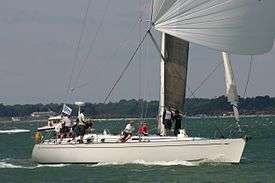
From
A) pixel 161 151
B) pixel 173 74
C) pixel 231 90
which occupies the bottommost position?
pixel 161 151

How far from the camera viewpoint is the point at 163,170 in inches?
1265

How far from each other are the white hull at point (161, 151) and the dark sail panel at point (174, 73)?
2.56 meters

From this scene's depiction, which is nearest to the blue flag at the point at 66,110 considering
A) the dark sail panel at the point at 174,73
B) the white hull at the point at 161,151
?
the white hull at the point at 161,151

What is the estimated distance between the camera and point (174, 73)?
115ft

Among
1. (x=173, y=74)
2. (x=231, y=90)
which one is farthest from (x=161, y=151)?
(x=173, y=74)

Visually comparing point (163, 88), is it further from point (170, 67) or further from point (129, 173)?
point (129, 173)

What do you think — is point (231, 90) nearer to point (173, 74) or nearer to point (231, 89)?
point (231, 89)

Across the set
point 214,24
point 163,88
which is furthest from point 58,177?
point 214,24

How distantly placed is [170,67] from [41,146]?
620cm

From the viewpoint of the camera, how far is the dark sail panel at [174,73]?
34.8 metres

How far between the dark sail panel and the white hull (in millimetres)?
2562

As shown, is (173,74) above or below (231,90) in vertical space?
above

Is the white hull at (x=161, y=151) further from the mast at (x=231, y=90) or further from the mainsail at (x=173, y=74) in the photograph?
the mainsail at (x=173, y=74)

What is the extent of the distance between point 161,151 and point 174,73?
3810 mm
